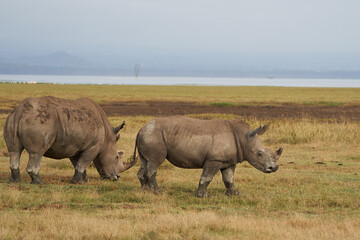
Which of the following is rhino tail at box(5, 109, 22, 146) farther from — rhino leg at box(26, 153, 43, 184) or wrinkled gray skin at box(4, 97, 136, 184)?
rhino leg at box(26, 153, 43, 184)

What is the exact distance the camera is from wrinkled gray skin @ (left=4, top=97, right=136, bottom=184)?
1099 centimetres

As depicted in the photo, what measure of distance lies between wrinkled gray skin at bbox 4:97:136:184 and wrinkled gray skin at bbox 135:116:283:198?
157cm

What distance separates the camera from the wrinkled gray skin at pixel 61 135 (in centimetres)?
1099

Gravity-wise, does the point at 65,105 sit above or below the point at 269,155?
above

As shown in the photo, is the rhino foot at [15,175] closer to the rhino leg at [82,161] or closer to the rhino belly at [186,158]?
the rhino leg at [82,161]

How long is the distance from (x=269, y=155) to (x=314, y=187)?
1887mm

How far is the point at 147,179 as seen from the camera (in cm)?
1114

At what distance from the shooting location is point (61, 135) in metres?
11.4

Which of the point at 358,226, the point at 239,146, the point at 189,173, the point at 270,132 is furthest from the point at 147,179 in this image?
the point at 270,132

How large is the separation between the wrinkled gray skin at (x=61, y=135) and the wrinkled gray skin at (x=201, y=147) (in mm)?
1570

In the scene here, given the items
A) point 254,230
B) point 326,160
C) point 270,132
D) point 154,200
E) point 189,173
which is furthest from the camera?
point 270,132

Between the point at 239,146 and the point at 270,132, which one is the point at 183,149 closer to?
the point at 239,146

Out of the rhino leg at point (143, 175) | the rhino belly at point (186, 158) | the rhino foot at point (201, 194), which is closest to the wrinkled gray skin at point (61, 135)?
the rhino leg at point (143, 175)

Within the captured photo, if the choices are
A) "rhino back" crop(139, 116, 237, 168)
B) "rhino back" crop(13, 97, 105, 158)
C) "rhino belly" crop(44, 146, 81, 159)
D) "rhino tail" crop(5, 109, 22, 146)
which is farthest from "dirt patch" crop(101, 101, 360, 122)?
"rhino tail" crop(5, 109, 22, 146)
